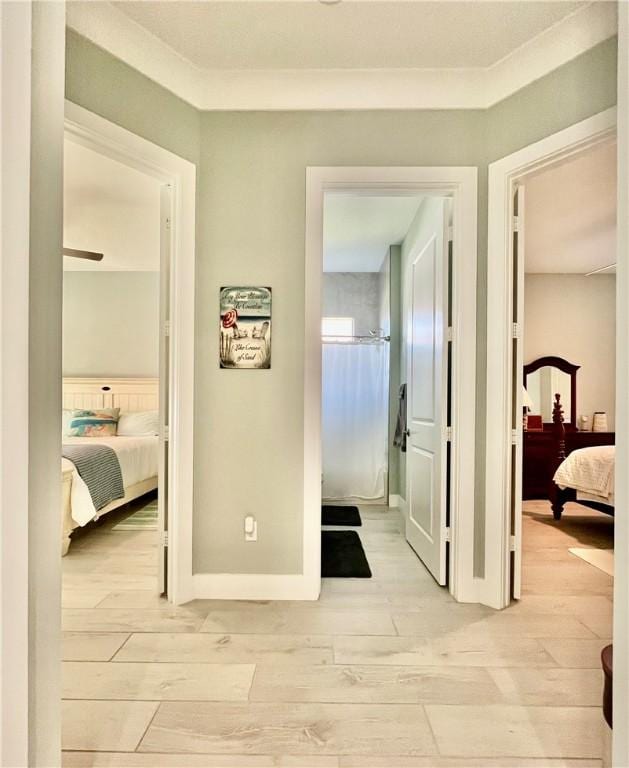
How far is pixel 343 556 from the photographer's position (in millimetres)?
3424

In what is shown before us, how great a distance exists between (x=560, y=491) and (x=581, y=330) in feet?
8.03

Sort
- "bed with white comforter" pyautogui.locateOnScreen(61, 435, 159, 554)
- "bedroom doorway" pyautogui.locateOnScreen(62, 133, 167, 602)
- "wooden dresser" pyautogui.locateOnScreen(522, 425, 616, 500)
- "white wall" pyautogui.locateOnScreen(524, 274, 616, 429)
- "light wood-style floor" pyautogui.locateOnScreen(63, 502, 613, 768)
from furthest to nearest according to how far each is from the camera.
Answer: "white wall" pyautogui.locateOnScreen(524, 274, 616, 429) → "wooden dresser" pyautogui.locateOnScreen(522, 425, 616, 500) → "bed with white comforter" pyautogui.locateOnScreen(61, 435, 159, 554) → "bedroom doorway" pyautogui.locateOnScreen(62, 133, 167, 602) → "light wood-style floor" pyautogui.locateOnScreen(63, 502, 613, 768)

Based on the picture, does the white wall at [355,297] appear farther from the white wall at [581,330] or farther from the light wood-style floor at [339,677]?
the light wood-style floor at [339,677]

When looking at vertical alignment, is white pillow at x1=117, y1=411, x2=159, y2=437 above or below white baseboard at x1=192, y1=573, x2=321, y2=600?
above

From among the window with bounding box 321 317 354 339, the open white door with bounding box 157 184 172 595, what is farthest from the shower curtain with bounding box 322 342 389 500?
the open white door with bounding box 157 184 172 595

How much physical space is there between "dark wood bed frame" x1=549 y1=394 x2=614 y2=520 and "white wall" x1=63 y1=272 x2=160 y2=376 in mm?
4767

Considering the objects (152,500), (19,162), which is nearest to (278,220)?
(19,162)

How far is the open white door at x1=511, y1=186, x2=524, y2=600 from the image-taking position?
8.67 feet

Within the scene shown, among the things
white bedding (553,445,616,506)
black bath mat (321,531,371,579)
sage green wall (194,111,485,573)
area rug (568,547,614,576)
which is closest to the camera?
sage green wall (194,111,485,573)

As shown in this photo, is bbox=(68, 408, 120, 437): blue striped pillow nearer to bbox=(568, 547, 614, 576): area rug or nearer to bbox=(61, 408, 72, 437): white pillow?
bbox=(61, 408, 72, 437): white pillow

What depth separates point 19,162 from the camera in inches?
41.2

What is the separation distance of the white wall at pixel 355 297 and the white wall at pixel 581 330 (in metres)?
1.97

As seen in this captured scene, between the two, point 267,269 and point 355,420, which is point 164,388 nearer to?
point 267,269

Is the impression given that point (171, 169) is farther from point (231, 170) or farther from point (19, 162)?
point (19, 162)
